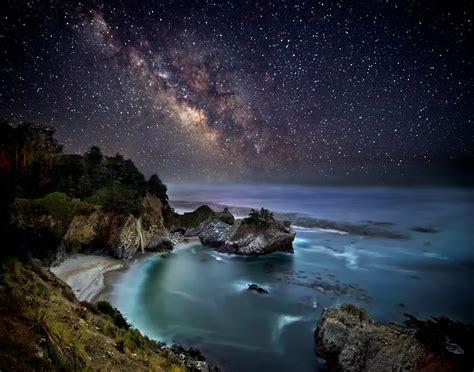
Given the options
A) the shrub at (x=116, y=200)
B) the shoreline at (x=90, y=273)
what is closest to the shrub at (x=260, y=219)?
the shrub at (x=116, y=200)

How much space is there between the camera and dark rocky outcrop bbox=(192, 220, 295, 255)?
4566 centimetres

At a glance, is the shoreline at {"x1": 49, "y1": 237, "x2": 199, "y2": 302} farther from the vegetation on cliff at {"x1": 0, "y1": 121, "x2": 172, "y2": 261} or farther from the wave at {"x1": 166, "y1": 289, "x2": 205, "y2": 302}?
the wave at {"x1": 166, "y1": 289, "x2": 205, "y2": 302}

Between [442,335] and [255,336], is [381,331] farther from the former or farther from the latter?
[255,336]

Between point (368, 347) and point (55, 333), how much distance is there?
13504mm

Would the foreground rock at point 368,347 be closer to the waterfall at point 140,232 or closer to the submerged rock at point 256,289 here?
the submerged rock at point 256,289

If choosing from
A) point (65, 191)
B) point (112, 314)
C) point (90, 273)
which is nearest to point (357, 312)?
point (112, 314)

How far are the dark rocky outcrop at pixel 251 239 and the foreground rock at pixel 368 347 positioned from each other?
94.4 ft

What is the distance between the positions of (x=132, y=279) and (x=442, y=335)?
91.5 ft

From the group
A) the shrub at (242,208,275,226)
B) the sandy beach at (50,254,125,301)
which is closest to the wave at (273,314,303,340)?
the sandy beach at (50,254,125,301)

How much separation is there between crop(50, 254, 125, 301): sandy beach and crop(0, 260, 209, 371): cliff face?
14821mm

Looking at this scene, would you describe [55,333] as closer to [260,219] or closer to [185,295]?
[185,295]

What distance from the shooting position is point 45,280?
994 centimetres

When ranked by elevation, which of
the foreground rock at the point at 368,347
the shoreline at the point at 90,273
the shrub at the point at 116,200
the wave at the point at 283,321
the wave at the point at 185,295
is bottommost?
the wave at the point at 185,295

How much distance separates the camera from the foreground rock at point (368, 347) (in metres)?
10.8
